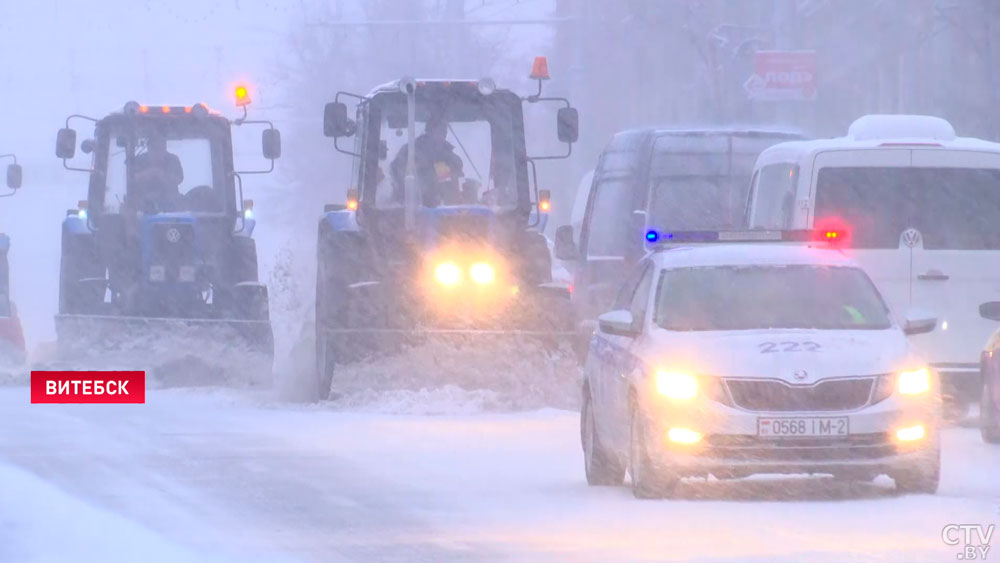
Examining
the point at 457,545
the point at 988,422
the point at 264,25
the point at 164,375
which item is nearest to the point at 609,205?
the point at 164,375

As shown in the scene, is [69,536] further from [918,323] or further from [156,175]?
[156,175]

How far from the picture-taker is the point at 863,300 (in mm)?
11719

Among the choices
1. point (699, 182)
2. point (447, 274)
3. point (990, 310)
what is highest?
point (699, 182)

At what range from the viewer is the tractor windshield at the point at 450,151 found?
55.8ft

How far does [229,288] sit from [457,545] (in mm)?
11688

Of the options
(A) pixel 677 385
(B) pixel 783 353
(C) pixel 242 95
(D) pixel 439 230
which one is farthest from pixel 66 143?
(B) pixel 783 353

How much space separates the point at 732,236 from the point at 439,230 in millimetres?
5004

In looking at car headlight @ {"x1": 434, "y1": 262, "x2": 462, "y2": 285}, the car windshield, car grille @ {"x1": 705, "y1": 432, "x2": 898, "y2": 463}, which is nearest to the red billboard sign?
car headlight @ {"x1": 434, "y1": 262, "x2": 462, "y2": 285}

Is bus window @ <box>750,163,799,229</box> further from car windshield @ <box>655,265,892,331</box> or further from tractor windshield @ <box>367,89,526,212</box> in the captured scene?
car windshield @ <box>655,265,892,331</box>

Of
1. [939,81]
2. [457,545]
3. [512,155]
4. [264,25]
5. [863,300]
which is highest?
[264,25]

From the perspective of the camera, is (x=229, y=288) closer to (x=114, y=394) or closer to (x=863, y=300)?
(x=114, y=394)

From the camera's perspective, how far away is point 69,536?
8633mm

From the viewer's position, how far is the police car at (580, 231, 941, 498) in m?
10.6
